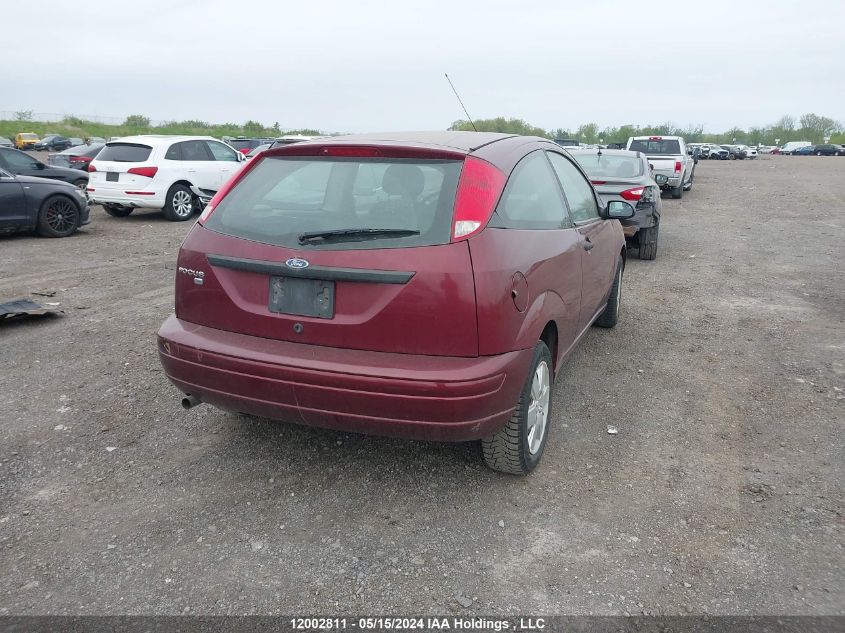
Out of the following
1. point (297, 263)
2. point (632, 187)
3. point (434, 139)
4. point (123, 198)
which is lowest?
point (123, 198)

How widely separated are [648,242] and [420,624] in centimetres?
815

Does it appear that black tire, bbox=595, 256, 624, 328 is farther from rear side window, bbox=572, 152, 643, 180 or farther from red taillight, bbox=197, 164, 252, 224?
rear side window, bbox=572, 152, 643, 180

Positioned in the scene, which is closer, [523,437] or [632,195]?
[523,437]

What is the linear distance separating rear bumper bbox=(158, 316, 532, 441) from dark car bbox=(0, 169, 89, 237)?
9329 mm

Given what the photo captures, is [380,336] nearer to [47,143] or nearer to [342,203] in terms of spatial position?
[342,203]

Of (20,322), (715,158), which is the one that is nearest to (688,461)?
(20,322)

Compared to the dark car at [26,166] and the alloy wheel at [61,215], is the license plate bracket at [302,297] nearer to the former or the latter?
the alloy wheel at [61,215]

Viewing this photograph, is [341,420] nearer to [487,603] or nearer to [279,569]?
[279,569]

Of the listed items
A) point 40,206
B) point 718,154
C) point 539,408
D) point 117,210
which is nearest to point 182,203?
point 117,210

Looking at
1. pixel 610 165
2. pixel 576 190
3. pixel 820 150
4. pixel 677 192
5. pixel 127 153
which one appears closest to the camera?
pixel 576 190

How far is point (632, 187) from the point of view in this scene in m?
9.25

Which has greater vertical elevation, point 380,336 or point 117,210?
point 380,336

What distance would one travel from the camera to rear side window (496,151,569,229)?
10.7ft

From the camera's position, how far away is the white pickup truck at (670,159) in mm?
18516
